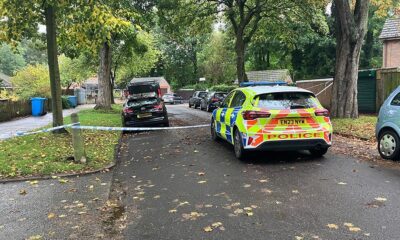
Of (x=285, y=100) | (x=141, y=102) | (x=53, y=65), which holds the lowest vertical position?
(x=141, y=102)

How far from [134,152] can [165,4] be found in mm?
15449

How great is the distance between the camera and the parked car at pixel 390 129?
27.0 feet

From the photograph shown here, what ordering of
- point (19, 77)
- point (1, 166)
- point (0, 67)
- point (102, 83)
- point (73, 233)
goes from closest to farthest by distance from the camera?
point (73, 233) → point (1, 166) → point (102, 83) → point (19, 77) → point (0, 67)

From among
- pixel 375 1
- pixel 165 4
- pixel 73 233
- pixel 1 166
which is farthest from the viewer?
pixel 165 4

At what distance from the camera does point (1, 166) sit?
822cm

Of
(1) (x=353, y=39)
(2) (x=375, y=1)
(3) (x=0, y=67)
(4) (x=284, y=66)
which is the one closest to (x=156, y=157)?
(1) (x=353, y=39)

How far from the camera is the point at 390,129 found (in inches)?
331

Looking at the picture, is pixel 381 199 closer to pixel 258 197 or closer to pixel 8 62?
pixel 258 197

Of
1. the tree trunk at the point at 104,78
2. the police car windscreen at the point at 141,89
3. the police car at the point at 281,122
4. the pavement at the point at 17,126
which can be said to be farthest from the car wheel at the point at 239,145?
the tree trunk at the point at 104,78

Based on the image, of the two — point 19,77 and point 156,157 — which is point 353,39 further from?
point 19,77

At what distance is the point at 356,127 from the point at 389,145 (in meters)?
5.20

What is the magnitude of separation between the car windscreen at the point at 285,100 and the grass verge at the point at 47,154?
3.61 meters

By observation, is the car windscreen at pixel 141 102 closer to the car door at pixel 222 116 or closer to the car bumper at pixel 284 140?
the car door at pixel 222 116

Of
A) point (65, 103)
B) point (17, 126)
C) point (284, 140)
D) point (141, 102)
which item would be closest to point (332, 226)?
point (284, 140)
